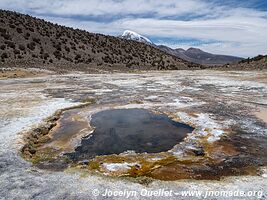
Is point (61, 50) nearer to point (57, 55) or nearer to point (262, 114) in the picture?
point (57, 55)

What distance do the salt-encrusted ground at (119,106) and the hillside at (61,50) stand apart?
47.7 feet

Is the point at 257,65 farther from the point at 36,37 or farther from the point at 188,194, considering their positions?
the point at 188,194

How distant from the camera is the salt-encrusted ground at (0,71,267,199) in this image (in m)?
6.59

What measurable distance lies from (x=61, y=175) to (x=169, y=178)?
2329mm

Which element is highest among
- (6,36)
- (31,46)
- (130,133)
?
(6,36)

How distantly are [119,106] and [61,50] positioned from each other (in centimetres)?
3165

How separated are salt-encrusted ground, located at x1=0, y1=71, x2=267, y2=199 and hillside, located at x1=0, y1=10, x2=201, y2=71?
1453cm

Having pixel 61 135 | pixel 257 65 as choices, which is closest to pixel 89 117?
pixel 61 135

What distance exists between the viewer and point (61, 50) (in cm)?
4500

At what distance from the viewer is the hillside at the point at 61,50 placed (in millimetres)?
37781

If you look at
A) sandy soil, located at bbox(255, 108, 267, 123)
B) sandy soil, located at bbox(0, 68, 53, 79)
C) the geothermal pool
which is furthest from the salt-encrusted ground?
sandy soil, located at bbox(0, 68, 53, 79)

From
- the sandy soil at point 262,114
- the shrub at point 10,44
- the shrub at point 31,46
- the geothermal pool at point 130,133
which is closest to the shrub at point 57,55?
the shrub at point 31,46

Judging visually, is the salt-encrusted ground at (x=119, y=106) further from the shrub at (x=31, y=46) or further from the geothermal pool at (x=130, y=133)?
the shrub at (x=31, y=46)

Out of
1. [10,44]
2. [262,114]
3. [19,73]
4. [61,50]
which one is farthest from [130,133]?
[61,50]
